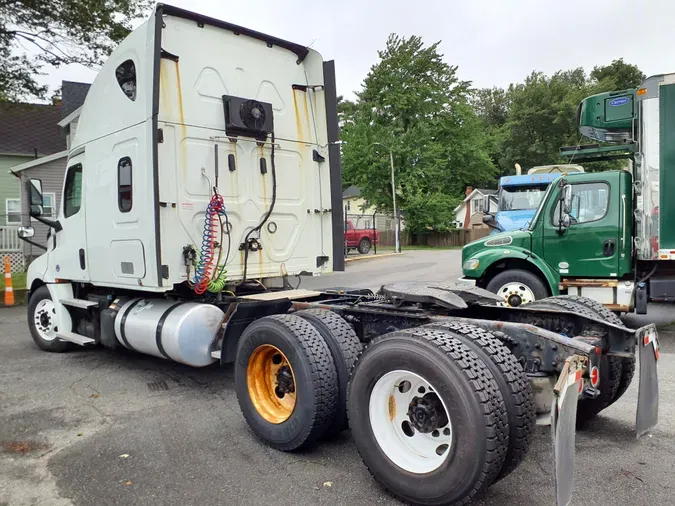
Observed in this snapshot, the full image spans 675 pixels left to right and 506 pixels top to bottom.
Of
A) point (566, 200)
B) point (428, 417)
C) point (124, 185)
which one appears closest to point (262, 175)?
point (124, 185)

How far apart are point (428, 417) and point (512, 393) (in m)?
0.51

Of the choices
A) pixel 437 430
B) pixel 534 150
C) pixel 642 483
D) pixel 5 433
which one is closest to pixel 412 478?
pixel 437 430

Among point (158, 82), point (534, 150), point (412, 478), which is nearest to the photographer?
point (412, 478)

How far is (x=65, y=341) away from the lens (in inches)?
270

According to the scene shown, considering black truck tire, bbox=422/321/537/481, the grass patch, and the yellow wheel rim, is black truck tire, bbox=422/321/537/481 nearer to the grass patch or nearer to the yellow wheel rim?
the yellow wheel rim

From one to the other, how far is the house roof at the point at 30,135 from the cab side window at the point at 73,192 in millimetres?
19867

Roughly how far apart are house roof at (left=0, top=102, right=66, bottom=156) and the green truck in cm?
2248

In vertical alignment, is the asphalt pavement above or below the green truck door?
below

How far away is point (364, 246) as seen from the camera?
1107 inches

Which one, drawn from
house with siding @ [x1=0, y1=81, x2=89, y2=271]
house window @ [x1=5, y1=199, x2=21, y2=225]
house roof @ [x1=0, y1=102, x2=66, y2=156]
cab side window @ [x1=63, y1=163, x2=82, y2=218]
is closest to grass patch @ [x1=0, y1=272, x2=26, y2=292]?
house with siding @ [x1=0, y1=81, x2=89, y2=271]

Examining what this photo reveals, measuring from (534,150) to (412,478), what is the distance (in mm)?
54619

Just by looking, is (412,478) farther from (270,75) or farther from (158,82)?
(270,75)

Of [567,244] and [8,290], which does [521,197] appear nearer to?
[567,244]

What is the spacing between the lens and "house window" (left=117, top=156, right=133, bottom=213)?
17.5 ft
